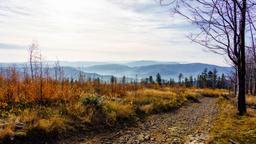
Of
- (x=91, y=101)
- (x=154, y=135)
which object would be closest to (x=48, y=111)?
(x=91, y=101)

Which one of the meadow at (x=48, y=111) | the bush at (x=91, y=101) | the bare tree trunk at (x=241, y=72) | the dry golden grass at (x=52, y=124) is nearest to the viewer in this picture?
the meadow at (x=48, y=111)

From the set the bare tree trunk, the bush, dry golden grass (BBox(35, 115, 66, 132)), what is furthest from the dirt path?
the bare tree trunk

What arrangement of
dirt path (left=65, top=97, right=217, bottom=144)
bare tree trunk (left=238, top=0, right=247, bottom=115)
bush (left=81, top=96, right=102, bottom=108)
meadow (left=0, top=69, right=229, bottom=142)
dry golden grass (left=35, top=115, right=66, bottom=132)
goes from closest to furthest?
meadow (left=0, top=69, right=229, bottom=142) → dry golden grass (left=35, top=115, right=66, bottom=132) → dirt path (left=65, top=97, right=217, bottom=144) → bush (left=81, top=96, right=102, bottom=108) → bare tree trunk (left=238, top=0, right=247, bottom=115)

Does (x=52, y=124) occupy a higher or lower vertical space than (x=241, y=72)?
lower

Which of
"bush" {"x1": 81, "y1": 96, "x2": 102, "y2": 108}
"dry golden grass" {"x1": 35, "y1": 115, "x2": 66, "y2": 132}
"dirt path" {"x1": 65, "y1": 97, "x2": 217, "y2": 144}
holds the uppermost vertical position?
"bush" {"x1": 81, "y1": 96, "x2": 102, "y2": 108}

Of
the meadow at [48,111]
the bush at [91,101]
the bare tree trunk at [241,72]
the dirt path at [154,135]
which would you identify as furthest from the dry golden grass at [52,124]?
the bare tree trunk at [241,72]

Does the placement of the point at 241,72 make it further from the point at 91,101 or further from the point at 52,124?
the point at 52,124

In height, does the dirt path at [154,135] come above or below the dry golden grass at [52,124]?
below

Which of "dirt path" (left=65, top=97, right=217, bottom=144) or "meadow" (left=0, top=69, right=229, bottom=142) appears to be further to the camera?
"dirt path" (left=65, top=97, right=217, bottom=144)

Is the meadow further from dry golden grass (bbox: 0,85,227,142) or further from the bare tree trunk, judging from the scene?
the bare tree trunk

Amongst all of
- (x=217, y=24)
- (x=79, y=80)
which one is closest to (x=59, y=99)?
(x=79, y=80)

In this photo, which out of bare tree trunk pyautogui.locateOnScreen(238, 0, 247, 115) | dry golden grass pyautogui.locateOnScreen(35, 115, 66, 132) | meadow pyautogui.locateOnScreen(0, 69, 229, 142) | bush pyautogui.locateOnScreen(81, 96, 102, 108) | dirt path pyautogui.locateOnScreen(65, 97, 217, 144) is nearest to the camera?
meadow pyautogui.locateOnScreen(0, 69, 229, 142)

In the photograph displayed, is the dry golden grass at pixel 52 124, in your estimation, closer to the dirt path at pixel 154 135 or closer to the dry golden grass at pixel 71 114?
the dry golden grass at pixel 71 114

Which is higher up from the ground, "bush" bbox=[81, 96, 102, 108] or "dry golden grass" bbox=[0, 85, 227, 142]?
"bush" bbox=[81, 96, 102, 108]
